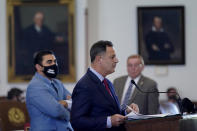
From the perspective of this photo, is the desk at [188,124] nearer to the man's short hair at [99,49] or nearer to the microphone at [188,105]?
the microphone at [188,105]

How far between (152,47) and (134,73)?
338 cm

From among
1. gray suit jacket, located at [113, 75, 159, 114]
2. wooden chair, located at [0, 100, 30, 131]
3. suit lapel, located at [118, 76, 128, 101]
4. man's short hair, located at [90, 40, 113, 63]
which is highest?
man's short hair, located at [90, 40, 113, 63]

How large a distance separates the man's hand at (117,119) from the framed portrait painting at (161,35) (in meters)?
5.92

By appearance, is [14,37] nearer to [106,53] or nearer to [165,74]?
[165,74]

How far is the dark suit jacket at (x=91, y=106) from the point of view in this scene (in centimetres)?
406

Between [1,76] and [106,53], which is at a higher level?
[106,53]

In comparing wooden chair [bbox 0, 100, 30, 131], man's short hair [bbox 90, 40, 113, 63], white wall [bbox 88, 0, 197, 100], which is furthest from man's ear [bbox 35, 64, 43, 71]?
white wall [bbox 88, 0, 197, 100]

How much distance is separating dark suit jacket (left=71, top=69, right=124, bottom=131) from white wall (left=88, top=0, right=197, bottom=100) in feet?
18.4

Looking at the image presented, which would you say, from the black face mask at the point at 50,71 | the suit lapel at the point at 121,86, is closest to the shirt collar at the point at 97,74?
the black face mask at the point at 50,71

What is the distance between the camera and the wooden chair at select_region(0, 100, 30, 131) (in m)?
6.91

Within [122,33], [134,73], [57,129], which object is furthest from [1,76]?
[57,129]

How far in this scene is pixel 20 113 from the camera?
22.8 feet

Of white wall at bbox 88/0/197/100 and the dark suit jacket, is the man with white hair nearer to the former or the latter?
the dark suit jacket

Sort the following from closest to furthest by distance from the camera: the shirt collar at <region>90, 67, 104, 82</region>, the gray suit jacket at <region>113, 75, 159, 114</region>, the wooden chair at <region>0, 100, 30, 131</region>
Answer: the shirt collar at <region>90, 67, 104, 82</region>, the gray suit jacket at <region>113, 75, 159, 114</region>, the wooden chair at <region>0, 100, 30, 131</region>
